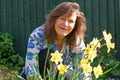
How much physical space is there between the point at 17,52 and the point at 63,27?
4438 mm

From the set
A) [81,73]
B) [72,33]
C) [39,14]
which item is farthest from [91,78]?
[39,14]

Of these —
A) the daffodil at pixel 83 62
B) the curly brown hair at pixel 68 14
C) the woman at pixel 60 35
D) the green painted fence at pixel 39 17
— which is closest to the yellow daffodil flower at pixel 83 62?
the daffodil at pixel 83 62

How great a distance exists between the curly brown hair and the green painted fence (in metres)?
3.53

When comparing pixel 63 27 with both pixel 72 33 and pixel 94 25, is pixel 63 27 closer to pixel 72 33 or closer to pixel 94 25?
pixel 72 33

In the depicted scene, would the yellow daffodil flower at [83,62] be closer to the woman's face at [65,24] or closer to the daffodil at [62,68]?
the daffodil at [62,68]

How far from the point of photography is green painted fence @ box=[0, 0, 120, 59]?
24.3 ft

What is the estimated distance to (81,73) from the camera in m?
2.89

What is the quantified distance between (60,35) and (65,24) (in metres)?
0.29

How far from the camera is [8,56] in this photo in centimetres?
759

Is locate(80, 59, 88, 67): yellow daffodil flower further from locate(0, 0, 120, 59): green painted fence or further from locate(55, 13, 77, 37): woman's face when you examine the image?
locate(0, 0, 120, 59): green painted fence

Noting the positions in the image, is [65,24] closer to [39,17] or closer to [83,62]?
[83,62]

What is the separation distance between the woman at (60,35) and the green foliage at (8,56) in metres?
3.28

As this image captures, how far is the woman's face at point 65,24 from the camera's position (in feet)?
11.5

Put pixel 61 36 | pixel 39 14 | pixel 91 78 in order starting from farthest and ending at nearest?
pixel 39 14 → pixel 61 36 → pixel 91 78
